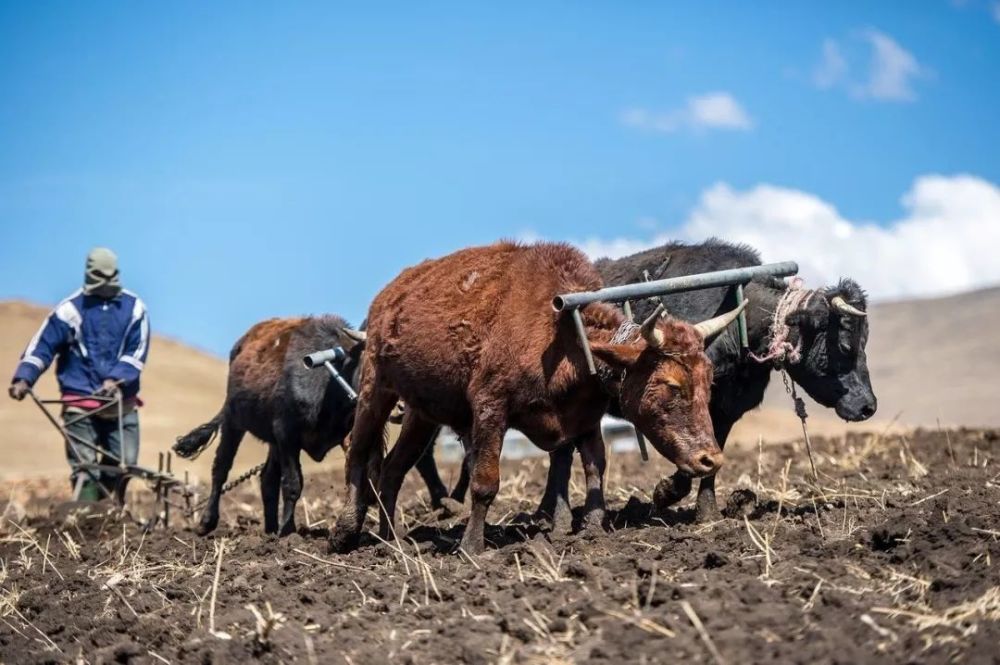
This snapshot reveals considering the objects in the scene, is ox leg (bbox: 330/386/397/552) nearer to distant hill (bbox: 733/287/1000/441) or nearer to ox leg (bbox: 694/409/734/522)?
ox leg (bbox: 694/409/734/522)

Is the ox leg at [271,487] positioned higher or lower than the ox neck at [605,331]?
lower

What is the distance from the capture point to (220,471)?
46.3 ft

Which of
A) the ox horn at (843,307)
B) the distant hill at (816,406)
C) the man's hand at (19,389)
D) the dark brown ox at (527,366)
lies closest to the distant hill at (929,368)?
the distant hill at (816,406)

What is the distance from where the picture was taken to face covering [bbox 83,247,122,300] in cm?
1399

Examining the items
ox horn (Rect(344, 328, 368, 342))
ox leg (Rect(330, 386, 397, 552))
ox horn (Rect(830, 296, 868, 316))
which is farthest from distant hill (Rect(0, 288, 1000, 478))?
ox horn (Rect(830, 296, 868, 316))

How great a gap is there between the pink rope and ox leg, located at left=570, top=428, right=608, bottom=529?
1393 mm

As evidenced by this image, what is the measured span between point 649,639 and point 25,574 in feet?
20.2

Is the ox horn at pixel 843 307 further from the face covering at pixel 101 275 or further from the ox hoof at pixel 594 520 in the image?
the face covering at pixel 101 275

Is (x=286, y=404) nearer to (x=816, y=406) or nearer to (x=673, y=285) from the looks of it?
(x=673, y=285)

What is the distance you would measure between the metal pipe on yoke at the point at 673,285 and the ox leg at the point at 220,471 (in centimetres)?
542

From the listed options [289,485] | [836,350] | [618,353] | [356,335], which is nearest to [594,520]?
[618,353]

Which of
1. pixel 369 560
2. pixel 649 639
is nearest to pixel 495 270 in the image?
pixel 369 560

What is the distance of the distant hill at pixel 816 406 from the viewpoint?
30.5 m

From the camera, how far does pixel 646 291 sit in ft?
31.7
